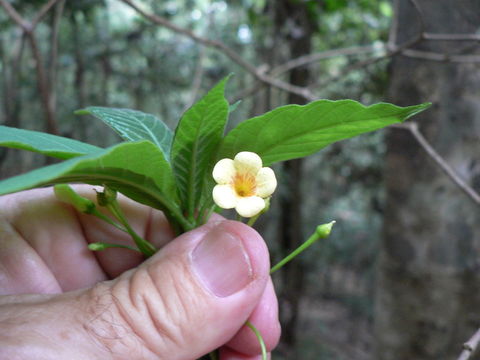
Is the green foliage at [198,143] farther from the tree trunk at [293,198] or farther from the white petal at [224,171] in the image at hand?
the tree trunk at [293,198]

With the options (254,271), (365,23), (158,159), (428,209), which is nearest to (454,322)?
(428,209)

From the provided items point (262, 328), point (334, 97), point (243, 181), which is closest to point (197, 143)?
point (243, 181)

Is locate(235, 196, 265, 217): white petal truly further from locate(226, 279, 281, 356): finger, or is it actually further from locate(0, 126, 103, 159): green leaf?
locate(226, 279, 281, 356): finger

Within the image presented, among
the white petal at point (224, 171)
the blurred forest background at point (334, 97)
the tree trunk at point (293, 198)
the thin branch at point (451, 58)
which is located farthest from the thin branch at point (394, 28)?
the tree trunk at point (293, 198)

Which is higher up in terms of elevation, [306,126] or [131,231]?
[306,126]

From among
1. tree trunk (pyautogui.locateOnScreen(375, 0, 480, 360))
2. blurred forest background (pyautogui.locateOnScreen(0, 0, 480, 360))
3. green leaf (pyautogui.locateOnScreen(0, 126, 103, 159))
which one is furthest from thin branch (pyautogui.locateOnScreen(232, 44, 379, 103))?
green leaf (pyautogui.locateOnScreen(0, 126, 103, 159))

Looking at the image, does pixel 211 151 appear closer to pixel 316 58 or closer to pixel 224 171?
pixel 224 171

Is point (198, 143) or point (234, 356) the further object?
point (234, 356)
